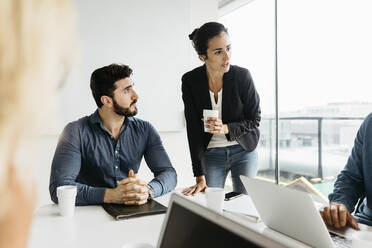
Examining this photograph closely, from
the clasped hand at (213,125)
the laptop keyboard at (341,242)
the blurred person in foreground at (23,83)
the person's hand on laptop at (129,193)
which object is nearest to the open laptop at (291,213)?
the laptop keyboard at (341,242)

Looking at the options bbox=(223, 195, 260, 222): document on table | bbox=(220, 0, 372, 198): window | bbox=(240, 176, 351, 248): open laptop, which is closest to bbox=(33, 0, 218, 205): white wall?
bbox=(220, 0, 372, 198): window

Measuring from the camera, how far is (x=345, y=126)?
4.01m

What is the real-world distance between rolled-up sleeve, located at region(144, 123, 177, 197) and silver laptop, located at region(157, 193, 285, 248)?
3.09ft

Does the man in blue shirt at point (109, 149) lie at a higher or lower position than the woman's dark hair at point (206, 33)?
lower

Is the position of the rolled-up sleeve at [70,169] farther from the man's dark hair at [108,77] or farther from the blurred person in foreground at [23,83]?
the blurred person in foreground at [23,83]

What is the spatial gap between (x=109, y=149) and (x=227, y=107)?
0.81 m

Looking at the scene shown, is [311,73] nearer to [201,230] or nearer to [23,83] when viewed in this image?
[201,230]

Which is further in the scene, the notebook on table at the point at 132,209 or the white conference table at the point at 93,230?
the notebook on table at the point at 132,209

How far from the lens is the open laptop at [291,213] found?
0.81 metres

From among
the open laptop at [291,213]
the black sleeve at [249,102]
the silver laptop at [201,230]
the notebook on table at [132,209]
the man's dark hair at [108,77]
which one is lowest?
the notebook on table at [132,209]

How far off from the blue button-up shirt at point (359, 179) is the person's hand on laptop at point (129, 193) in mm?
852

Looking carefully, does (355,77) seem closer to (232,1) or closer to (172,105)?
(232,1)

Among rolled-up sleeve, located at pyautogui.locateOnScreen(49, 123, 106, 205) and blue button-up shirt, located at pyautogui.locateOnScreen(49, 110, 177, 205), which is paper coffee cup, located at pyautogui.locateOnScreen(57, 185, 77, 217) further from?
blue button-up shirt, located at pyautogui.locateOnScreen(49, 110, 177, 205)

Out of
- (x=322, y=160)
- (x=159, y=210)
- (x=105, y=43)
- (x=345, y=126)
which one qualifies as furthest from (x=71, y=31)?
(x=322, y=160)
